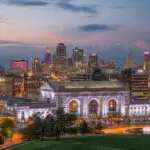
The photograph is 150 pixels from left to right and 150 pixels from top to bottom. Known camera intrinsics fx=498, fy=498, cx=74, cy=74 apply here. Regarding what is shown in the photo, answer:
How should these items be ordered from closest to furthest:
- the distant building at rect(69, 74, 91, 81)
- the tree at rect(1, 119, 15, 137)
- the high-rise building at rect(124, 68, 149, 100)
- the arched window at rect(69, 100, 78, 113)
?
the tree at rect(1, 119, 15, 137)
the arched window at rect(69, 100, 78, 113)
the high-rise building at rect(124, 68, 149, 100)
the distant building at rect(69, 74, 91, 81)

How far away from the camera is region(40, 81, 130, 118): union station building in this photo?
89.8 metres

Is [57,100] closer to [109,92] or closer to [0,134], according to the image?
[109,92]

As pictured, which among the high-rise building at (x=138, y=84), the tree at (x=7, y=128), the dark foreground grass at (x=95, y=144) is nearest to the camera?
the dark foreground grass at (x=95, y=144)

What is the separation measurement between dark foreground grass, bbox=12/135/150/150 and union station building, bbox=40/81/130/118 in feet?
125

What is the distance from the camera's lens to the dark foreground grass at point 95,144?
1775 inches

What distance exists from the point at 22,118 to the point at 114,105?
19793 millimetres

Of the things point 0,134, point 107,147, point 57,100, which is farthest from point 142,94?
point 107,147

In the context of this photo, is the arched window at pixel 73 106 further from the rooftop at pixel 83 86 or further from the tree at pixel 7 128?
the tree at pixel 7 128

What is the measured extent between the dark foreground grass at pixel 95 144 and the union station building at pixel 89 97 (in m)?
38.2

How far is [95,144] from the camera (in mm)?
46875

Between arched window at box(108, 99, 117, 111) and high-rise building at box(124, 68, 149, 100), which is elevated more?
high-rise building at box(124, 68, 149, 100)

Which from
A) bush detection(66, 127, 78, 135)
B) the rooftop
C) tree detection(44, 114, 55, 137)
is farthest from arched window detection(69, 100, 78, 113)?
tree detection(44, 114, 55, 137)

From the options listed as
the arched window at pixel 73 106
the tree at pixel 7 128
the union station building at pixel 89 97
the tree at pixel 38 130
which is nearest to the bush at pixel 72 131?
the tree at pixel 38 130

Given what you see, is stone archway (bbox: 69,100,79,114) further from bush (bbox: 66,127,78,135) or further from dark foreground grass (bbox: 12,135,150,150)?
dark foreground grass (bbox: 12,135,150,150)
